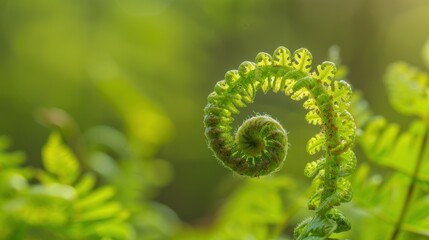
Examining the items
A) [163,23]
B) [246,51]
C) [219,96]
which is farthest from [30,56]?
[219,96]

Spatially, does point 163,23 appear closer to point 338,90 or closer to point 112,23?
point 112,23

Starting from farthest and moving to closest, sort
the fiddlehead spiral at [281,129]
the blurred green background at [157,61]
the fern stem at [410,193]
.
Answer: the blurred green background at [157,61]
the fern stem at [410,193]
the fiddlehead spiral at [281,129]

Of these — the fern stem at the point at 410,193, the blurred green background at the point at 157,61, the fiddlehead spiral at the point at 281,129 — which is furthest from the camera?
the blurred green background at the point at 157,61

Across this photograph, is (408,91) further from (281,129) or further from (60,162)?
(60,162)

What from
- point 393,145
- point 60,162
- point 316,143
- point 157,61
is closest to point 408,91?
point 393,145

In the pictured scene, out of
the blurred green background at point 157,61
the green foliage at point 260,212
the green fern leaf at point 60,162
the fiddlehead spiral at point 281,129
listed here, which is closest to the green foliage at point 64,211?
the green fern leaf at point 60,162

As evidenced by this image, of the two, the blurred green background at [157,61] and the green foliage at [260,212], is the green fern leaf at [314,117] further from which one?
the blurred green background at [157,61]
